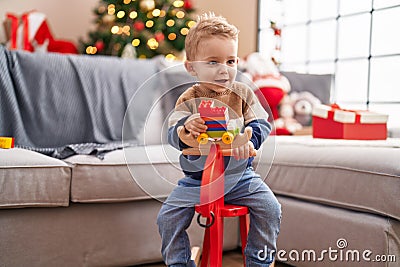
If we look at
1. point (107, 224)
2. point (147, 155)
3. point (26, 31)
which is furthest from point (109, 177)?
point (26, 31)

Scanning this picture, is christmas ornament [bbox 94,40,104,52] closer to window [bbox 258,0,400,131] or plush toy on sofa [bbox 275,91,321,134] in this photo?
window [bbox 258,0,400,131]

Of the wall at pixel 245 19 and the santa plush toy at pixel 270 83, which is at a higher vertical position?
the wall at pixel 245 19

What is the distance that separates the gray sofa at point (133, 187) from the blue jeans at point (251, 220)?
0.03m

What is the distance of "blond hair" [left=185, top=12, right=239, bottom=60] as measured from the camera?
1.29 metres

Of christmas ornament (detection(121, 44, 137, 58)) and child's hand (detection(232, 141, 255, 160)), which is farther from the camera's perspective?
christmas ornament (detection(121, 44, 137, 58))

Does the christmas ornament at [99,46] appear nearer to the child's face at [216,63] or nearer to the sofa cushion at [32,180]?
the sofa cushion at [32,180]

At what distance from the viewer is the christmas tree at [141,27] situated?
147 inches

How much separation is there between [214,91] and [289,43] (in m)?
2.91

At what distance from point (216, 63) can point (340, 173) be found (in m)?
0.72

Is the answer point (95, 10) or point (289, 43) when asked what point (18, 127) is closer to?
point (95, 10)

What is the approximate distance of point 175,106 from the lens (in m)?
1.37

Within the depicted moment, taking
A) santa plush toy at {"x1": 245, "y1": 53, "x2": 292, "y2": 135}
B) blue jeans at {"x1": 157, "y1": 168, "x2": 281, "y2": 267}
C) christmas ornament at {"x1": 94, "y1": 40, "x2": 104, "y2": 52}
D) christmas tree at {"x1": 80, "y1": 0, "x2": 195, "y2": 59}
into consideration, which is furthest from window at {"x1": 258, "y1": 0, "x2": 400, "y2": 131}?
blue jeans at {"x1": 157, "y1": 168, "x2": 281, "y2": 267}

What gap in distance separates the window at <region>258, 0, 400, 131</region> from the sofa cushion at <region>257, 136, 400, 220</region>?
1201 millimetres

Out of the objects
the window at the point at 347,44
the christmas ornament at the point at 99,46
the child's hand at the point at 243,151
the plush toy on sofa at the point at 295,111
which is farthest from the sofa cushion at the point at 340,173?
the christmas ornament at the point at 99,46
